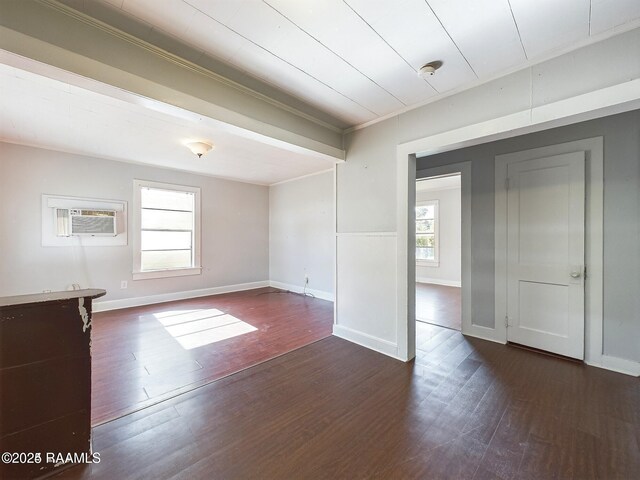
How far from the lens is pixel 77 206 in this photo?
4.07 meters

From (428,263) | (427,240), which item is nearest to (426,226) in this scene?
(427,240)

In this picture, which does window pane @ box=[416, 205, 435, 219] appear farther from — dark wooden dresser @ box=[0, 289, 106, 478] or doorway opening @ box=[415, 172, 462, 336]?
dark wooden dresser @ box=[0, 289, 106, 478]

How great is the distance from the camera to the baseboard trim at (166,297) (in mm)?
4332

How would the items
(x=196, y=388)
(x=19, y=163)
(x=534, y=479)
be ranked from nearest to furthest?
(x=534, y=479)
(x=196, y=388)
(x=19, y=163)

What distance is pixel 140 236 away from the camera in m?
4.70

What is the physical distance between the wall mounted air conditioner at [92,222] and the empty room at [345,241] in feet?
0.11

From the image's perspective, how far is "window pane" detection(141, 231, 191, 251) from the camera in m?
4.85

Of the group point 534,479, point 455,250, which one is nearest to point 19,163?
point 534,479

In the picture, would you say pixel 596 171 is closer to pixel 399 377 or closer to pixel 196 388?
pixel 399 377

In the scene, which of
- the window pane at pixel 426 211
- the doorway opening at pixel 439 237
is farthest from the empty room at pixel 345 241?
the window pane at pixel 426 211

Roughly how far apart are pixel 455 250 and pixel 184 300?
255 inches

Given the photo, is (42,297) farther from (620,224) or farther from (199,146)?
(620,224)

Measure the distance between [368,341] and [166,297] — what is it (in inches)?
159

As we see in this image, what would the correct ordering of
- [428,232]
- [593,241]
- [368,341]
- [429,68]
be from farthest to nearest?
[428,232]
[368,341]
[593,241]
[429,68]
